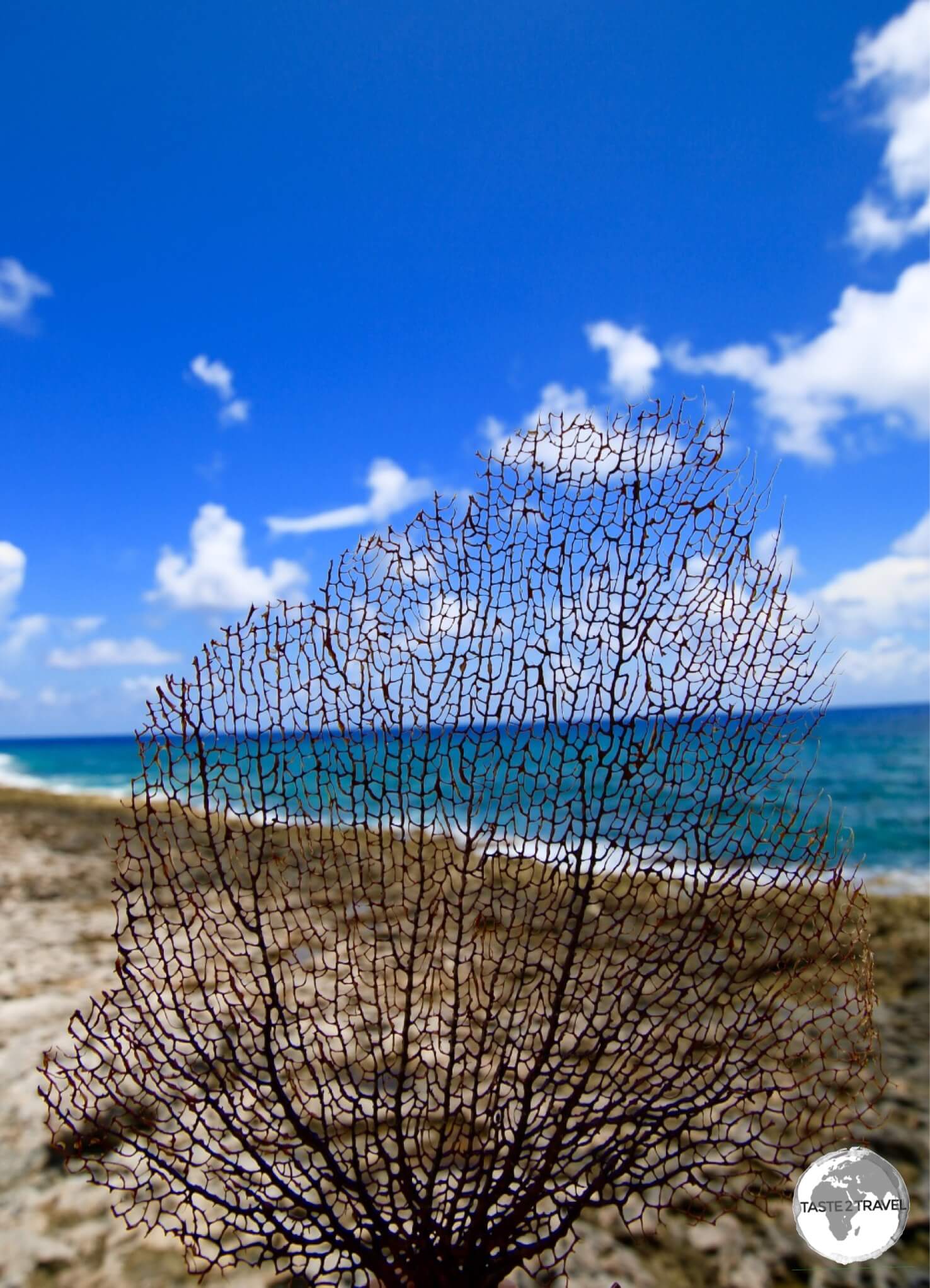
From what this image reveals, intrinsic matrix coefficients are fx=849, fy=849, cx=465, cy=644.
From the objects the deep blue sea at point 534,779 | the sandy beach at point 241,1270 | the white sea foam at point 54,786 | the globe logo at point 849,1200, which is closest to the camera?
the deep blue sea at point 534,779

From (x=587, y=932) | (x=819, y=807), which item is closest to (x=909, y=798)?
(x=819, y=807)

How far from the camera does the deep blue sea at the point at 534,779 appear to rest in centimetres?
275

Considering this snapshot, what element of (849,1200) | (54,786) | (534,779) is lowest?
(54,786)

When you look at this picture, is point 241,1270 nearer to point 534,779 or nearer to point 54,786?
point 534,779

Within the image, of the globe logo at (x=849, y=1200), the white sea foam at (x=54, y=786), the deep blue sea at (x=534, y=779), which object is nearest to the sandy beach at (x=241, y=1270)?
the globe logo at (x=849, y=1200)

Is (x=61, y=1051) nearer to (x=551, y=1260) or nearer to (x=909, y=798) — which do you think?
(x=551, y=1260)

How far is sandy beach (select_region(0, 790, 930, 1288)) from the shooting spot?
3.48 meters

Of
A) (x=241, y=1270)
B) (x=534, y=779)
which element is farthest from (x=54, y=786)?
(x=534, y=779)

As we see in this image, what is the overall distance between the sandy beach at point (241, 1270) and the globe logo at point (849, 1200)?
0.21m

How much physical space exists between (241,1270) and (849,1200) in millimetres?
2440

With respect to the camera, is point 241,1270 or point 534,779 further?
point 241,1270

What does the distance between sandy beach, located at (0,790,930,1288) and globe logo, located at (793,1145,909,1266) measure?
21 cm

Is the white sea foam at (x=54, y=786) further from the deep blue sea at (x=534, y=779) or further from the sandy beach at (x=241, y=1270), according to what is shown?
the sandy beach at (x=241, y=1270)

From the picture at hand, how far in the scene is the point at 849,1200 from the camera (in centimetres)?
323
